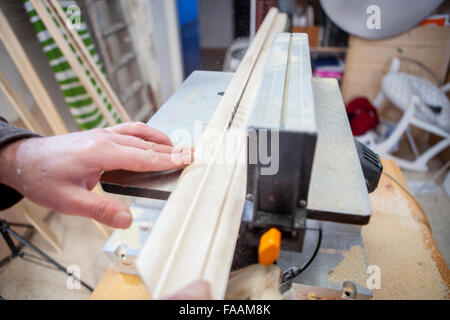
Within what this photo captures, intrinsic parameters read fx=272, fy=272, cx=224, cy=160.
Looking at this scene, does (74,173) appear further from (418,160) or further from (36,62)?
(418,160)

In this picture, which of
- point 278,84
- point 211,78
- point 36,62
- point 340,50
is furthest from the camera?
point 340,50

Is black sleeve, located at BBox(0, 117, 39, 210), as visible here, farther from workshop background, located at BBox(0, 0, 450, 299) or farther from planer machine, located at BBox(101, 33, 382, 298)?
workshop background, located at BBox(0, 0, 450, 299)

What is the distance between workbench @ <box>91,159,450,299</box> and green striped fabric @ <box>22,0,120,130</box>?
1380 millimetres

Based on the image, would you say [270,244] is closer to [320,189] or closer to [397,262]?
[320,189]

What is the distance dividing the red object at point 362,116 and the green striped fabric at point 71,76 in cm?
193

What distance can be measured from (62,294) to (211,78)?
149 cm

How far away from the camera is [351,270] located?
597 mm

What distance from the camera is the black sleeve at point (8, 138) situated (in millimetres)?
555

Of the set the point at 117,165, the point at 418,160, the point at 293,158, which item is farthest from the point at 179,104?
the point at 418,160

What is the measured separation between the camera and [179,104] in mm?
888

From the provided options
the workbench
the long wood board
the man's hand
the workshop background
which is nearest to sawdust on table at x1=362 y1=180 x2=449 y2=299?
the workbench

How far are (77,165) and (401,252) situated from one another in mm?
892

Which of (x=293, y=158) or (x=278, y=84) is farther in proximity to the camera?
(x=278, y=84)

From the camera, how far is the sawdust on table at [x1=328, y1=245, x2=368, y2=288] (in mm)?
582
